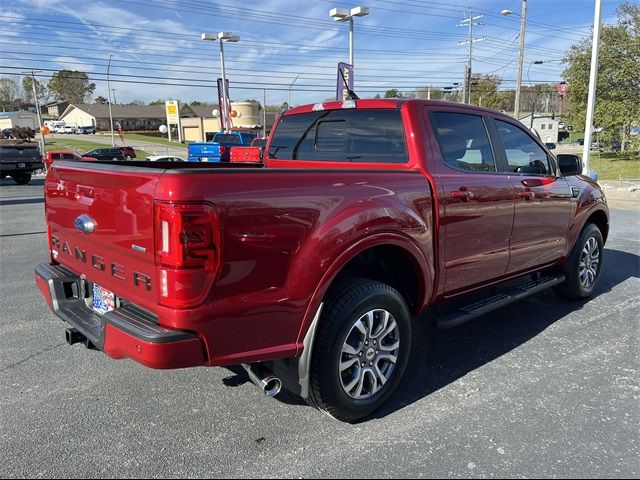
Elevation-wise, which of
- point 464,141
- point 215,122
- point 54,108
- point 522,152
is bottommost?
point 522,152

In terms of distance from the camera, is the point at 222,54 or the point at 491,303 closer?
the point at 491,303

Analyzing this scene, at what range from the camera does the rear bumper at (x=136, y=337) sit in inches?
89.4

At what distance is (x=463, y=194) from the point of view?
11.4 feet

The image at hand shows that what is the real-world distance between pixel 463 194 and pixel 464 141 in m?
0.50

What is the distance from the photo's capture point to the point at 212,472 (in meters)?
2.50

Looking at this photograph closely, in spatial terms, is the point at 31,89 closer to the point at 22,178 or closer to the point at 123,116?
the point at 123,116

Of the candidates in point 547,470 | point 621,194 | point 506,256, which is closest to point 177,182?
point 547,470

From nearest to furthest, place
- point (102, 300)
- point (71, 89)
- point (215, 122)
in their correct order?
point (102, 300) → point (215, 122) → point (71, 89)

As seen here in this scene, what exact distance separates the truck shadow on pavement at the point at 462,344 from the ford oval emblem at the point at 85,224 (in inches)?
54.4

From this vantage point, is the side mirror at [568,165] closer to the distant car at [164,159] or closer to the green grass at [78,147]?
the distant car at [164,159]

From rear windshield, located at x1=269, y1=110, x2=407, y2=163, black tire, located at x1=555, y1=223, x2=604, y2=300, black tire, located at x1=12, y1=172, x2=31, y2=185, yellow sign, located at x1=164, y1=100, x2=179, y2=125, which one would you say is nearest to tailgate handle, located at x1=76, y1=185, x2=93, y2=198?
rear windshield, located at x1=269, y1=110, x2=407, y2=163

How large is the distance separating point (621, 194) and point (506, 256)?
13955 mm

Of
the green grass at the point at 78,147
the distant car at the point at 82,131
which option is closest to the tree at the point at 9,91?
the distant car at the point at 82,131

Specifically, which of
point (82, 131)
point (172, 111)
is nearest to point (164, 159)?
point (172, 111)
